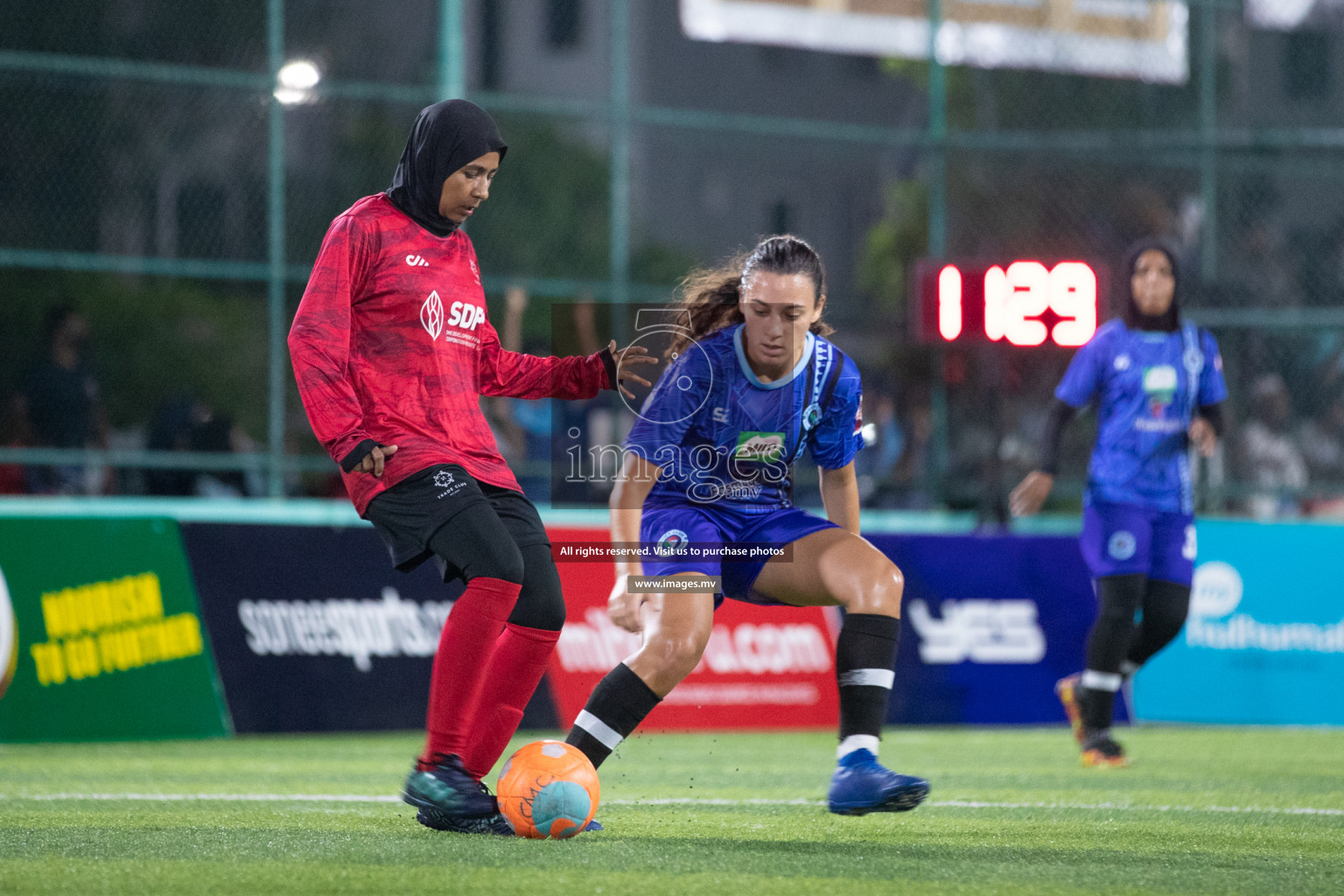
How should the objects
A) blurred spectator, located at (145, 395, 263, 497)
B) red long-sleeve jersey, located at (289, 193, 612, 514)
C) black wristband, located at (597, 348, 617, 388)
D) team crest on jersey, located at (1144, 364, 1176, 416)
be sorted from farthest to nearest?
1. blurred spectator, located at (145, 395, 263, 497)
2. team crest on jersey, located at (1144, 364, 1176, 416)
3. black wristband, located at (597, 348, 617, 388)
4. red long-sleeve jersey, located at (289, 193, 612, 514)

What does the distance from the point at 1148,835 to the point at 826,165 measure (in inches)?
483

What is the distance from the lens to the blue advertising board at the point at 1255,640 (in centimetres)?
1073

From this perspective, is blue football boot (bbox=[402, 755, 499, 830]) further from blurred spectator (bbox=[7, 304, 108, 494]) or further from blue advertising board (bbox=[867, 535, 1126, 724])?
blurred spectator (bbox=[7, 304, 108, 494])

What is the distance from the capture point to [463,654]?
4781mm

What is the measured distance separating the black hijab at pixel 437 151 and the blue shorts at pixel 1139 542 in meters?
3.99

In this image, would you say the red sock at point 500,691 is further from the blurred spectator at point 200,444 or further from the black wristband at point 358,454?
the blurred spectator at point 200,444

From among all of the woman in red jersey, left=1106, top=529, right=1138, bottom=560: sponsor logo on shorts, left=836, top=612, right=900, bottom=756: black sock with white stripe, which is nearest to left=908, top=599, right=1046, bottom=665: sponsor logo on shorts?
left=1106, top=529, right=1138, bottom=560: sponsor logo on shorts

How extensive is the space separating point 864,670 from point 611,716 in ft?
2.46

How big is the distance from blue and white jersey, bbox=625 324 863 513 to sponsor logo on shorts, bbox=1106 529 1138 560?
3.00 metres

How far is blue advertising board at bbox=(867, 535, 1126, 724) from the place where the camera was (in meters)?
10.3

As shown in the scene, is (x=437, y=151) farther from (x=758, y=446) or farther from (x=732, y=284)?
(x=758, y=446)

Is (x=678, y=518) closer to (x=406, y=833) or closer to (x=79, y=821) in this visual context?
(x=406, y=833)

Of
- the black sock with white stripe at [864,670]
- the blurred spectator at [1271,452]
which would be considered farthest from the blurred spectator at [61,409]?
the blurred spectator at [1271,452]

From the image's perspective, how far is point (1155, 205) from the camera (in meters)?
14.6
